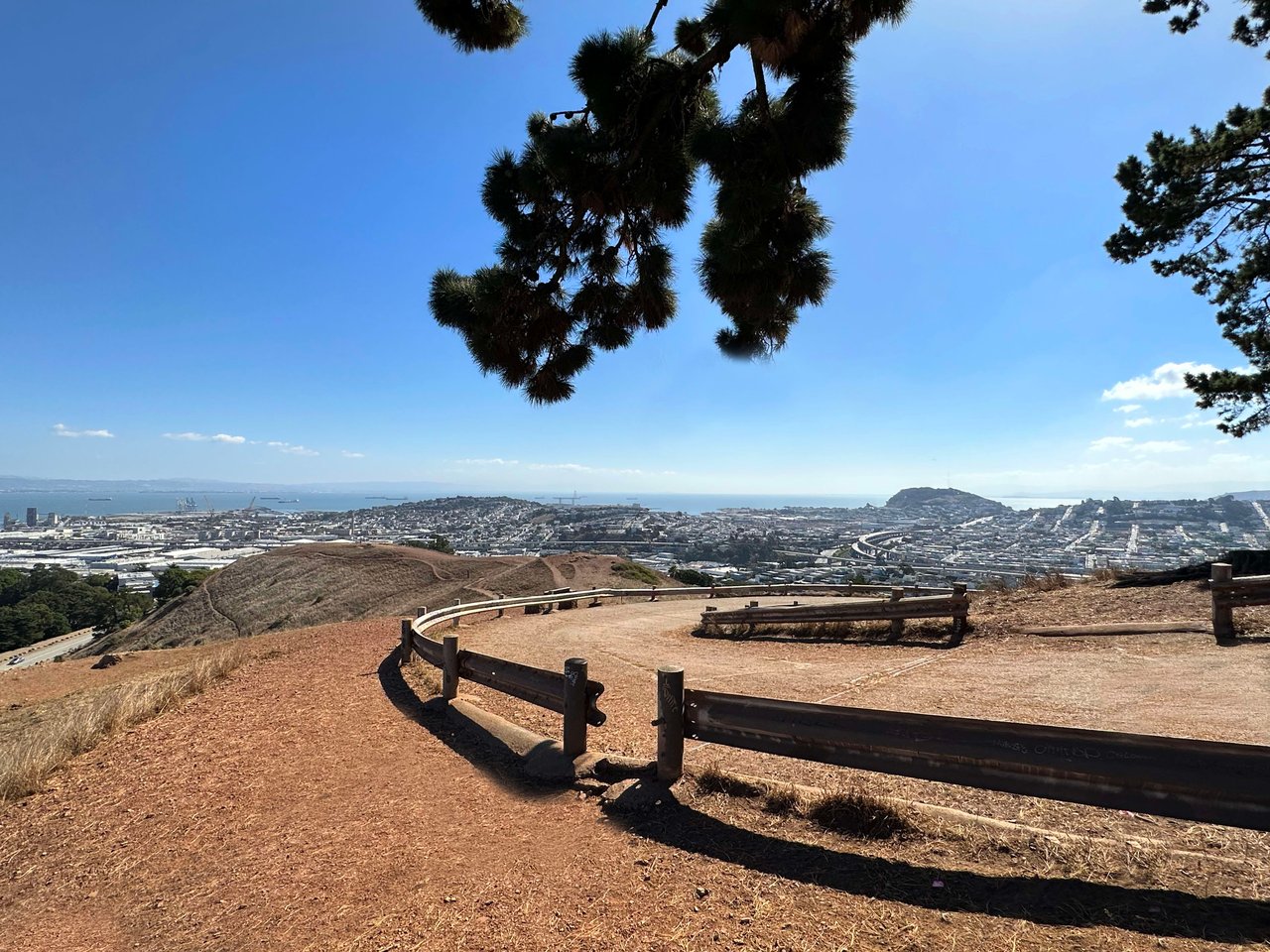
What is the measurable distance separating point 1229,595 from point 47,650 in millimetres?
50643

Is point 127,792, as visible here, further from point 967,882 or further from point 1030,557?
point 1030,557

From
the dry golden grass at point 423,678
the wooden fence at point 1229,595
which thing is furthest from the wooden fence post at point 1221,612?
the dry golden grass at point 423,678

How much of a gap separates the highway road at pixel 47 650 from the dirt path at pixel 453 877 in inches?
1314

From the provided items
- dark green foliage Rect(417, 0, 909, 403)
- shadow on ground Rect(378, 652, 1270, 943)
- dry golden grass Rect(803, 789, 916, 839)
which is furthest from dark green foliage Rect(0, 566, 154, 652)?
dry golden grass Rect(803, 789, 916, 839)

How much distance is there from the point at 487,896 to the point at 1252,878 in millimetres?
3933

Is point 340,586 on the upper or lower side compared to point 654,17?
lower

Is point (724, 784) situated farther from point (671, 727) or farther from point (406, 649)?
point (406, 649)

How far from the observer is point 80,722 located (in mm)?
6574

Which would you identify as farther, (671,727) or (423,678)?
(423,678)

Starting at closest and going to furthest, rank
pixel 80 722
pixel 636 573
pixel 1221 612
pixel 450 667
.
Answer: pixel 80 722
pixel 450 667
pixel 1221 612
pixel 636 573

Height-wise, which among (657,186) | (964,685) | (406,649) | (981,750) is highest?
(657,186)

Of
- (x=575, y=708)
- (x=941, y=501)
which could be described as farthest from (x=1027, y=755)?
(x=941, y=501)

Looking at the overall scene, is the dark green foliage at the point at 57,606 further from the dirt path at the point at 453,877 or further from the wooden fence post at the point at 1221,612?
the wooden fence post at the point at 1221,612

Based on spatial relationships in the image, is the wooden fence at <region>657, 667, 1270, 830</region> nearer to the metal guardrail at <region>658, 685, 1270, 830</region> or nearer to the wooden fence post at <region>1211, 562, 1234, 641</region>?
the metal guardrail at <region>658, 685, 1270, 830</region>
